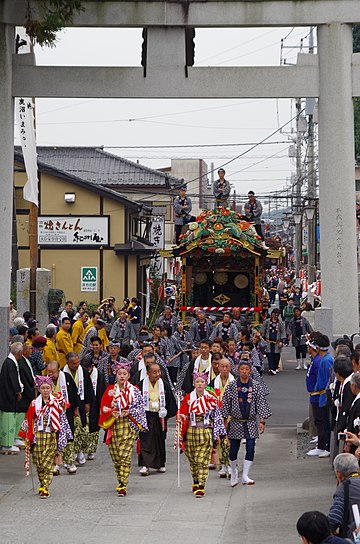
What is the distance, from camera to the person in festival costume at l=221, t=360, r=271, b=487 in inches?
498

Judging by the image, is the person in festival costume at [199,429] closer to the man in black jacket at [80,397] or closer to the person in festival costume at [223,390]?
the person in festival costume at [223,390]

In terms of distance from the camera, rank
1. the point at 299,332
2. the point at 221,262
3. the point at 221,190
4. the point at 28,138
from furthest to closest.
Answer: the point at 221,262, the point at 221,190, the point at 299,332, the point at 28,138

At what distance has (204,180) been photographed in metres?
89.8

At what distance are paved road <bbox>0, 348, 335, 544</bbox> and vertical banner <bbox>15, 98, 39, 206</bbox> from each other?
298 inches

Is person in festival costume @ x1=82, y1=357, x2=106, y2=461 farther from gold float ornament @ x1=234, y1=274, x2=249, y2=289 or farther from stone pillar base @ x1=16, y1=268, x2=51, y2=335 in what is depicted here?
gold float ornament @ x1=234, y1=274, x2=249, y2=289

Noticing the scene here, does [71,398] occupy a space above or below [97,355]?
below

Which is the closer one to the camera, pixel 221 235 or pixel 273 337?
pixel 273 337

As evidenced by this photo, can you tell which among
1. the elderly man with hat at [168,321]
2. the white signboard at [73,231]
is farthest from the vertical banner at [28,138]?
the white signboard at [73,231]

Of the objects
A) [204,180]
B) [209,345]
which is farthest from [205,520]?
[204,180]

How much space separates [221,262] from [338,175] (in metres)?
11.5

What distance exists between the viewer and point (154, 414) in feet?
44.8

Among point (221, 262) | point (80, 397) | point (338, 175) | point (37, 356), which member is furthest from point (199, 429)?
point (221, 262)

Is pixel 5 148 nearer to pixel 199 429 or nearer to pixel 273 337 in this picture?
pixel 199 429

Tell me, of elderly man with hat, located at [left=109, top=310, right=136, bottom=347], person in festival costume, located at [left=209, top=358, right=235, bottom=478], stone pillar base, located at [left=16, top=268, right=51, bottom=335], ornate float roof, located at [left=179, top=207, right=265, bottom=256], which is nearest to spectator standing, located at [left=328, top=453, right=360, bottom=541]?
person in festival costume, located at [left=209, top=358, right=235, bottom=478]
